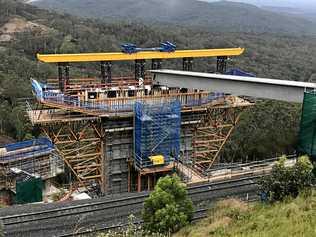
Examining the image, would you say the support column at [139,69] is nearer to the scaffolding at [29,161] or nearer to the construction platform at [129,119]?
the construction platform at [129,119]

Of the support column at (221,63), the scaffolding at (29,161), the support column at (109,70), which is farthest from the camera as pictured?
the scaffolding at (29,161)

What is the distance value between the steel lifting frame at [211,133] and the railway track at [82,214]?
6.11 metres

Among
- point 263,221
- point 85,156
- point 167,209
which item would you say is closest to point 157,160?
point 85,156

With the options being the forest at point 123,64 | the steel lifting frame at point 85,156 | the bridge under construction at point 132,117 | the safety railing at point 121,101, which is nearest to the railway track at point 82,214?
the bridge under construction at point 132,117

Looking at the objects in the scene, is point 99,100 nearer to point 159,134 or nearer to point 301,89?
point 159,134

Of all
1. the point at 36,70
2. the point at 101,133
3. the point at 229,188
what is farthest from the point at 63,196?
the point at 36,70

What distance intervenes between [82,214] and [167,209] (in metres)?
5.73

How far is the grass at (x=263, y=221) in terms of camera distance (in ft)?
39.8

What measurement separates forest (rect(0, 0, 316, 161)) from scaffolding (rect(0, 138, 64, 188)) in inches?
481

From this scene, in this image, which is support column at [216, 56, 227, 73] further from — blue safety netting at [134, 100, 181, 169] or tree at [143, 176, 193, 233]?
tree at [143, 176, 193, 233]

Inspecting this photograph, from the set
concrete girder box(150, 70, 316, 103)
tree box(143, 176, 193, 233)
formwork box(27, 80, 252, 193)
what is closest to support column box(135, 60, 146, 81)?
concrete girder box(150, 70, 316, 103)

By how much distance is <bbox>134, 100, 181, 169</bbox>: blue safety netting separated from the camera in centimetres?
2428

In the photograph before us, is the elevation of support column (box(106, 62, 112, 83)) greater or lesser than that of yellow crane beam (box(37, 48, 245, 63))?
lesser

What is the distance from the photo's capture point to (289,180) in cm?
1545
